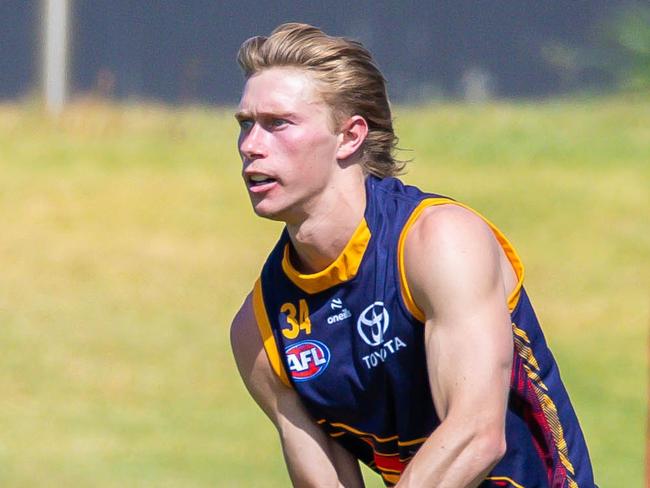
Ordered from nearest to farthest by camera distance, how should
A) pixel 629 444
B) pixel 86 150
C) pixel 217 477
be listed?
pixel 217 477 → pixel 629 444 → pixel 86 150

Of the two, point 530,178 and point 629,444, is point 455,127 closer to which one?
point 530,178

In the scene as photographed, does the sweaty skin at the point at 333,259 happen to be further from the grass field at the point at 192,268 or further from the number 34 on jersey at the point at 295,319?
the grass field at the point at 192,268

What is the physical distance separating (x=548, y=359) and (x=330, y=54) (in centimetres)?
108

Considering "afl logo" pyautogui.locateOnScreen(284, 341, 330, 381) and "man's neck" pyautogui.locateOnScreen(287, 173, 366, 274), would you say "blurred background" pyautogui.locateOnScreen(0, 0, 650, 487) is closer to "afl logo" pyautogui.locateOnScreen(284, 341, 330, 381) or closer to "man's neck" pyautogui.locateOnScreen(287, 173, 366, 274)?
"afl logo" pyautogui.locateOnScreen(284, 341, 330, 381)

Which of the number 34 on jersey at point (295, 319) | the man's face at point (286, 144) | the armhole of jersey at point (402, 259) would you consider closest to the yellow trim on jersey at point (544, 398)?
the armhole of jersey at point (402, 259)

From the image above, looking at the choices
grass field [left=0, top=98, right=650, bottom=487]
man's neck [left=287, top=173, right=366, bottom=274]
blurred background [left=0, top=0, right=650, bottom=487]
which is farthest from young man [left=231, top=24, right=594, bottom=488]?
blurred background [left=0, top=0, right=650, bottom=487]

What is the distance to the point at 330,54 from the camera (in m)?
4.41

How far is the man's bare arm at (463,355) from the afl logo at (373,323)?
0.63ft

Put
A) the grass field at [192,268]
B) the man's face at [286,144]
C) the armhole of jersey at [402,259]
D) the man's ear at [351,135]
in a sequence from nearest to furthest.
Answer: the armhole of jersey at [402,259] < the man's face at [286,144] < the man's ear at [351,135] < the grass field at [192,268]

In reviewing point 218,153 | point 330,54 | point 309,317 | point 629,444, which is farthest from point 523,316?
point 218,153

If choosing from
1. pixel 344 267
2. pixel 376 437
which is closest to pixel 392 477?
pixel 376 437

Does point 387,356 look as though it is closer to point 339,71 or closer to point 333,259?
point 333,259

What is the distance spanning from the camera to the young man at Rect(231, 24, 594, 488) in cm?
409

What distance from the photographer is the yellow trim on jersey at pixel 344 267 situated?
432cm
